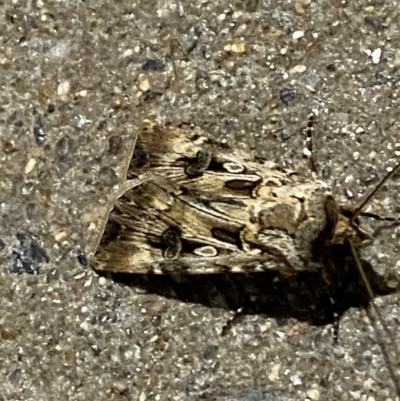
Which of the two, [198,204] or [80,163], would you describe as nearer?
[198,204]

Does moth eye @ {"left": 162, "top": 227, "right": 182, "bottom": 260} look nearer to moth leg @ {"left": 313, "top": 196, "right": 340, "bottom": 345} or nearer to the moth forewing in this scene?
the moth forewing

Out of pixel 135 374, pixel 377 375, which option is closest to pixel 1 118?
pixel 135 374

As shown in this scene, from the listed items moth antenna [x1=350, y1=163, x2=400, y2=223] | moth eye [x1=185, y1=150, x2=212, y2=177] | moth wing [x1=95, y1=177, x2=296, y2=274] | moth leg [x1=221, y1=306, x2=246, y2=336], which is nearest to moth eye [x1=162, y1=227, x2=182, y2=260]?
moth wing [x1=95, y1=177, x2=296, y2=274]

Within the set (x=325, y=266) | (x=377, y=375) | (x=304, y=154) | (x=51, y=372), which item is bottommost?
(x=51, y=372)

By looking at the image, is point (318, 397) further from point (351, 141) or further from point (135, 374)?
point (351, 141)

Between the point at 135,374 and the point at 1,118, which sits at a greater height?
the point at 1,118

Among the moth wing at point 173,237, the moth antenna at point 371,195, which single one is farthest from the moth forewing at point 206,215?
the moth antenna at point 371,195

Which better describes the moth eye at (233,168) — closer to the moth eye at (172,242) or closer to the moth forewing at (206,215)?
the moth forewing at (206,215)
